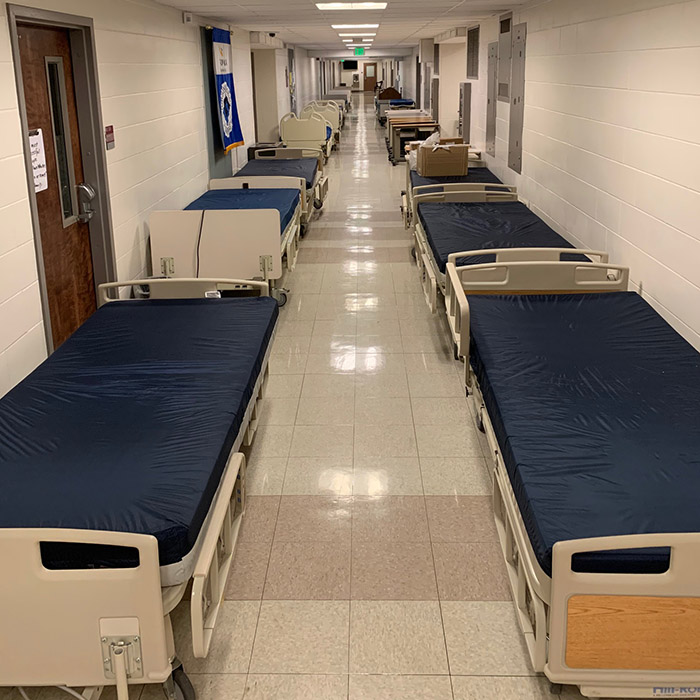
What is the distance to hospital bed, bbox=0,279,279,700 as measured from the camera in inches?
81.7

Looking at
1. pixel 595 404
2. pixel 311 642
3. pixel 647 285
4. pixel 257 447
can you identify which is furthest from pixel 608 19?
pixel 311 642

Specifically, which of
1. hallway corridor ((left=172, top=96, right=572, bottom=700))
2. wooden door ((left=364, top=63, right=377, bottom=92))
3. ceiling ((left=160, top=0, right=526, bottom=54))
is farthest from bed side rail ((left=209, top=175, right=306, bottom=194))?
wooden door ((left=364, top=63, right=377, bottom=92))

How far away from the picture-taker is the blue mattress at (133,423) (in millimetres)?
2270

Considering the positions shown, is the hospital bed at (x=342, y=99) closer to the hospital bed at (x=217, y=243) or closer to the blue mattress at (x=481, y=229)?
the blue mattress at (x=481, y=229)

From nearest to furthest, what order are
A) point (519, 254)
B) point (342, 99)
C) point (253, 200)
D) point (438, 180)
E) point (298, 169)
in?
point (519, 254)
point (253, 200)
point (438, 180)
point (298, 169)
point (342, 99)

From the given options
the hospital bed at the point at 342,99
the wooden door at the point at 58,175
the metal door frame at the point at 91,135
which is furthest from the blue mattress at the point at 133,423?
the hospital bed at the point at 342,99

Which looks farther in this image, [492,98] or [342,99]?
[342,99]

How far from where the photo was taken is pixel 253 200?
732cm

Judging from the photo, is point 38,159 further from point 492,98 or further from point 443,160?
point 492,98

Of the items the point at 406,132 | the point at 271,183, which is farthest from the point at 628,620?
the point at 406,132

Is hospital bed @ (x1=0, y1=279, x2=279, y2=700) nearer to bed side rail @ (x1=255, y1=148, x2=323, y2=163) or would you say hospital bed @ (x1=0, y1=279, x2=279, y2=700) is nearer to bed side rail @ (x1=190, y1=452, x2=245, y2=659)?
bed side rail @ (x1=190, y1=452, x2=245, y2=659)

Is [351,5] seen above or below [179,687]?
above

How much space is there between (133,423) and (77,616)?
91 centimetres

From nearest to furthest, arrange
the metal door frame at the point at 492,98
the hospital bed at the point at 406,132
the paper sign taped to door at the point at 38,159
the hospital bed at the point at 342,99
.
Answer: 1. the paper sign taped to door at the point at 38,159
2. the metal door frame at the point at 492,98
3. the hospital bed at the point at 406,132
4. the hospital bed at the point at 342,99
